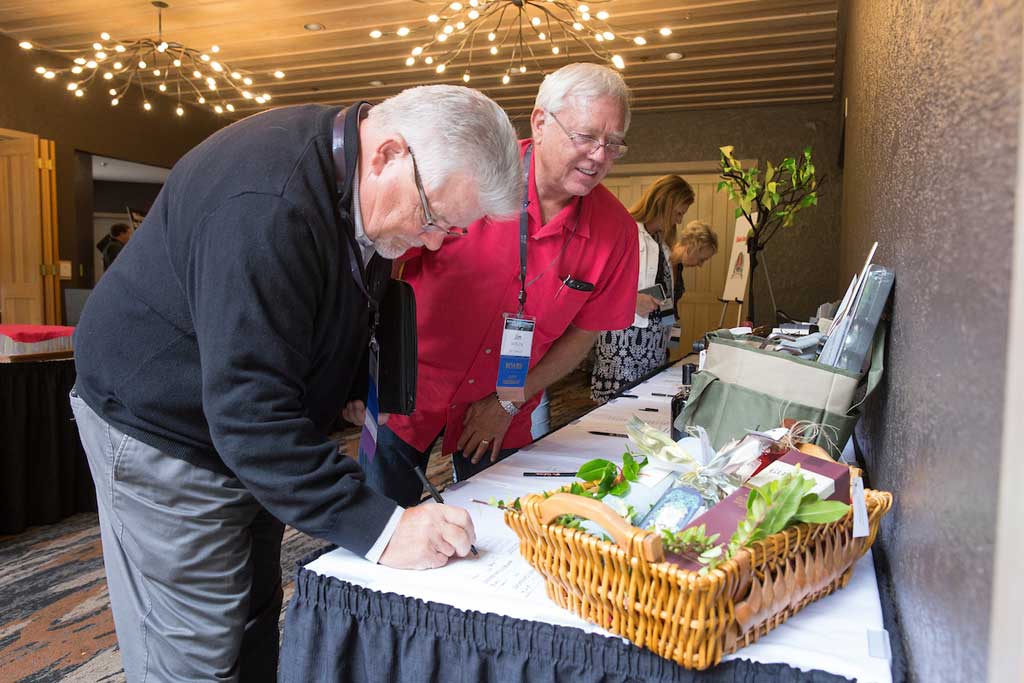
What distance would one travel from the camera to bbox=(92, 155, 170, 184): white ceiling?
1096 centimetres

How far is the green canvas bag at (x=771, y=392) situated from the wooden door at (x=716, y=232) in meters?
6.95

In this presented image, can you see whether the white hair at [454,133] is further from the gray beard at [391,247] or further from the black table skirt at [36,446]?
the black table skirt at [36,446]

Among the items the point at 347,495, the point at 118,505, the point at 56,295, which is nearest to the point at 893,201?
the point at 347,495

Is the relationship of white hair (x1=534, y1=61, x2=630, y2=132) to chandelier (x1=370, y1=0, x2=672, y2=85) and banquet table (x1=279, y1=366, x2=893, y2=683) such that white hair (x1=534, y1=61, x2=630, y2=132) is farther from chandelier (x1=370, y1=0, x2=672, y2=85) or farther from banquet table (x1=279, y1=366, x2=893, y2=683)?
chandelier (x1=370, y1=0, x2=672, y2=85)

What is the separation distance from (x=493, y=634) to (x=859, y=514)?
0.42 metres

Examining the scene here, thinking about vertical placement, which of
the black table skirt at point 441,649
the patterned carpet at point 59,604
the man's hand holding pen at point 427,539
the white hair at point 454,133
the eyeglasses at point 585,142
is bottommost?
the patterned carpet at point 59,604

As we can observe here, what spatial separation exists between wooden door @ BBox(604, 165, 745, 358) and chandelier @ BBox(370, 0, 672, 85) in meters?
2.48

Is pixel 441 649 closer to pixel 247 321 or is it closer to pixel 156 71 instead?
pixel 247 321

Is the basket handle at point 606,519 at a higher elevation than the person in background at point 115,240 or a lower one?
lower

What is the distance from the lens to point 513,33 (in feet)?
17.9

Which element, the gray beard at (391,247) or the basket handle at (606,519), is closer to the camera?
the basket handle at (606,519)

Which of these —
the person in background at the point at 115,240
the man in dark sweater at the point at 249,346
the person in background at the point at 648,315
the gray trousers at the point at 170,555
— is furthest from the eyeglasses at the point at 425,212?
the person in background at the point at 115,240

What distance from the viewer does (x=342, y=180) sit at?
3.29 feet

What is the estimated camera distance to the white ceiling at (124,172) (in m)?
11.0
